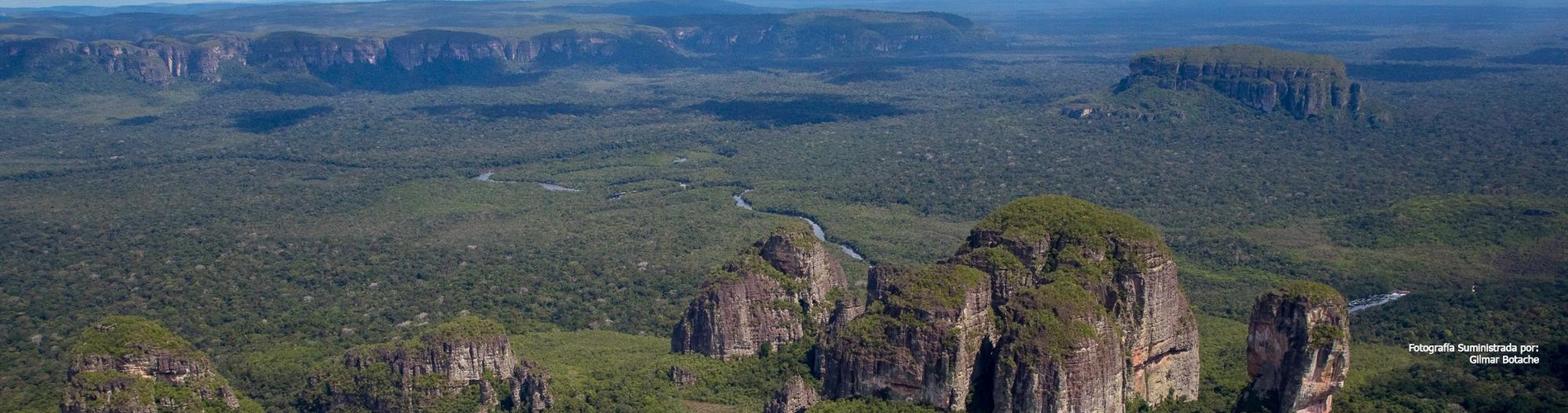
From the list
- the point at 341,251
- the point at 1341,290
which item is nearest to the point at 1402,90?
the point at 1341,290

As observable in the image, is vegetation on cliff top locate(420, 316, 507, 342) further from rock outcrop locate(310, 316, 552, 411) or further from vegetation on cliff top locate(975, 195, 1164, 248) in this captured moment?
vegetation on cliff top locate(975, 195, 1164, 248)

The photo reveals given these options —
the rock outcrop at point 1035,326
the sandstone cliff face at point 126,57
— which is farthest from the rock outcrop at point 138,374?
the sandstone cliff face at point 126,57

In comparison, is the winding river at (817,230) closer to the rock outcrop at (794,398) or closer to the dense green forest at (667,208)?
the dense green forest at (667,208)

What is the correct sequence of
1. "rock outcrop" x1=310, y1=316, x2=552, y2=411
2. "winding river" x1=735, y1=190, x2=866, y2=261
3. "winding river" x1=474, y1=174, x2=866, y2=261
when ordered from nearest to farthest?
"rock outcrop" x1=310, y1=316, x2=552, y2=411 < "winding river" x1=735, y1=190, x2=866, y2=261 < "winding river" x1=474, y1=174, x2=866, y2=261

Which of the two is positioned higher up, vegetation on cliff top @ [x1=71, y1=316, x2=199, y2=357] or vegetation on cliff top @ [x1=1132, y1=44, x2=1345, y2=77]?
vegetation on cliff top @ [x1=1132, y1=44, x2=1345, y2=77]

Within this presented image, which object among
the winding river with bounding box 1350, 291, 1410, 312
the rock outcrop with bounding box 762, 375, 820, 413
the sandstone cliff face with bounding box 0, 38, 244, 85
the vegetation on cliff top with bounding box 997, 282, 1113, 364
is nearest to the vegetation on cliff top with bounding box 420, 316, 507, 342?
the rock outcrop with bounding box 762, 375, 820, 413

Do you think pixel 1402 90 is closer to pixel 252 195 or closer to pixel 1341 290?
pixel 1341 290

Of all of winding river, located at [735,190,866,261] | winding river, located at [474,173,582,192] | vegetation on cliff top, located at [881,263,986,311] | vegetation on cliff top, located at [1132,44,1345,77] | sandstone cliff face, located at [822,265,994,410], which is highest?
vegetation on cliff top, located at [1132,44,1345,77]

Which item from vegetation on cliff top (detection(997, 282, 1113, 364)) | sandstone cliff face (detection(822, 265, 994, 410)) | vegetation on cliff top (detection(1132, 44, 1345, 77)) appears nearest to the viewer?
vegetation on cliff top (detection(997, 282, 1113, 364))
